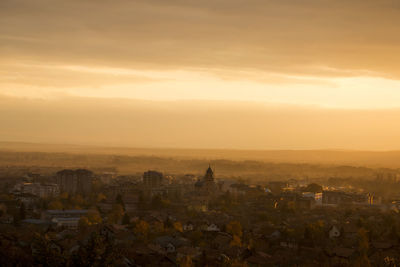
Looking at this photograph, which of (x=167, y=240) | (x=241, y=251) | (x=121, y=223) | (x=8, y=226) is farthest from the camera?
(x=121, y=223)

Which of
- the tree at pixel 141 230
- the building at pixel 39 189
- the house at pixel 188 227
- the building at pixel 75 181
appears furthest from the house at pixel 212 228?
the building at pixel 75 181

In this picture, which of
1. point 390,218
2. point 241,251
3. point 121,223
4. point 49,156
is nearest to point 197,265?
point 241,251

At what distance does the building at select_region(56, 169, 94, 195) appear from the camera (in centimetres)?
7819

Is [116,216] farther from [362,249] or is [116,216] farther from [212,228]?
[362,249]

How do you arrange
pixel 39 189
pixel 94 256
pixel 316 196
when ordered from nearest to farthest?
pixel 94 256 < pixel 39 189 < pixel 316 196

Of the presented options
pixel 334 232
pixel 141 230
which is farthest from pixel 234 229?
pixel 334 232

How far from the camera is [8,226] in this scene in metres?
38.9

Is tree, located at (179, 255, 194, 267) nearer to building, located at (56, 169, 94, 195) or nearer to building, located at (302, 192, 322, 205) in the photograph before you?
building, located at (302, 192, 322, 205)

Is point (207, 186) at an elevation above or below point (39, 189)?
above

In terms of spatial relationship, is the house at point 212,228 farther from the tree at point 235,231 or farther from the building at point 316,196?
the building at point 316,196

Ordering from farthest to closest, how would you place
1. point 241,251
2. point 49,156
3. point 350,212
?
point 49,156 → point 350,212 → point 241,251

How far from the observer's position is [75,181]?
267 feet

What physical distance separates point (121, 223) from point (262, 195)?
98.7 feet

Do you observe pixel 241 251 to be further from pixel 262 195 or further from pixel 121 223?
pixel 262 195
